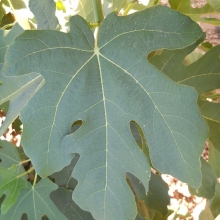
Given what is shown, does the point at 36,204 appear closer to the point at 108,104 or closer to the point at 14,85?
the point at 14,85

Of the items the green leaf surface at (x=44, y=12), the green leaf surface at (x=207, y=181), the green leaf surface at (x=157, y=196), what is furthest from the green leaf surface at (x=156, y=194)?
the green leaf surface at (x=44, y=12)

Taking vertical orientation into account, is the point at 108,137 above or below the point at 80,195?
above

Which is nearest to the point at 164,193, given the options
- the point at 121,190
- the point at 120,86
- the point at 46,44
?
the point at 121,190

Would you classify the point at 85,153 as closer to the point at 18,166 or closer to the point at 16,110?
the point at 16,110

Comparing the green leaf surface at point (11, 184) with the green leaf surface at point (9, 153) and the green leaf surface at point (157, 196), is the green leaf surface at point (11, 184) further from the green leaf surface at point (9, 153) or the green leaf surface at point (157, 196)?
the green leaf surface at point (157, 196)

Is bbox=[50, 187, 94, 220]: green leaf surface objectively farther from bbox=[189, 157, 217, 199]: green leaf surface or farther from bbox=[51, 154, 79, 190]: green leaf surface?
bbox=[189, 157, 217, 199]: green leaf surface
